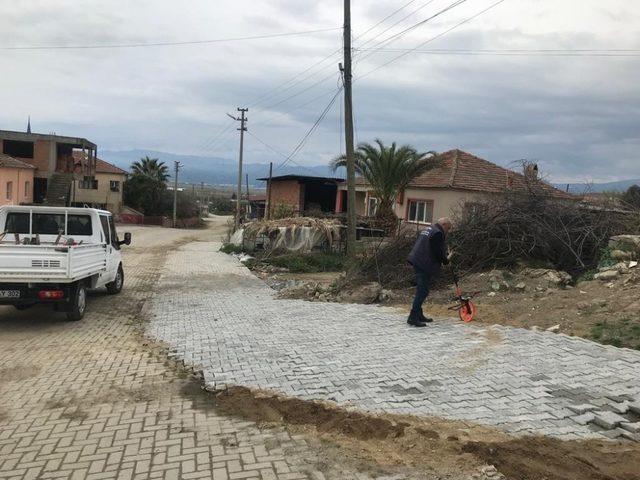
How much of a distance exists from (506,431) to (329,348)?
3.06 m

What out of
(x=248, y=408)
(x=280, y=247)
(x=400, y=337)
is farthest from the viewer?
(x=280, y=247)

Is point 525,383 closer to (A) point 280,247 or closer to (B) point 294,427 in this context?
(B) point 294,427

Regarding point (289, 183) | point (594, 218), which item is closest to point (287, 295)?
point (594, 218)

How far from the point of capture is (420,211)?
27.1 metres

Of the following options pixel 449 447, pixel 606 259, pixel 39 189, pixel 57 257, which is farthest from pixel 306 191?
pixel 449 447

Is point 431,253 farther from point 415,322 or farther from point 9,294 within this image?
point 9,294

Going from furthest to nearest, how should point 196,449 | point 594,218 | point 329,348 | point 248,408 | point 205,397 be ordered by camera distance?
point 594,218 → point 329,348 → point 205,397 → point 248,408 → point 196,449

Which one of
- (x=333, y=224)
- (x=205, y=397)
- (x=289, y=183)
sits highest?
(x=289, y=183)

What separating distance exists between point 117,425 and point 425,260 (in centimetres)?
494

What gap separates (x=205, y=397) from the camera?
17.5ft

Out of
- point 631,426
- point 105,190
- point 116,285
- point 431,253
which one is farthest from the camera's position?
point 105,190

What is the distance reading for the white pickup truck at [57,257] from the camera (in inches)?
325

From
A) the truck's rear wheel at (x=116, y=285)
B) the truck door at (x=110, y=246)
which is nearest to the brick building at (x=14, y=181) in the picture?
the truck's rear wheel at (x=116, y=285)

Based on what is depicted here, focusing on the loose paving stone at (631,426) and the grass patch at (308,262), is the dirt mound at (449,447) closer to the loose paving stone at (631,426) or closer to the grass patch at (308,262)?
the loose paving stone at (631,426)
